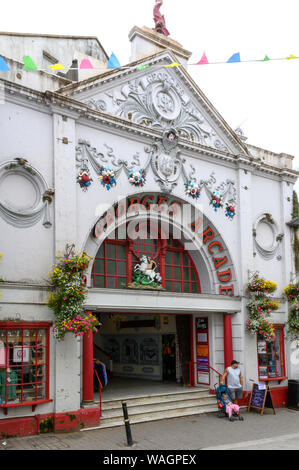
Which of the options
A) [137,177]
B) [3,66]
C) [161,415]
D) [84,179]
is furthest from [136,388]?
[3,66]

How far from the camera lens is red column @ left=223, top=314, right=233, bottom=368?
1416cm

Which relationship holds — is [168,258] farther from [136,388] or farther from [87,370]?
[87,370]


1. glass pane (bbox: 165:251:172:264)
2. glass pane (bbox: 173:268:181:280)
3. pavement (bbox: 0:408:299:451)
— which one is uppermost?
glass pane (bbox: 165:251:172:264)

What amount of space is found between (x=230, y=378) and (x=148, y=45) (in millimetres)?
10292

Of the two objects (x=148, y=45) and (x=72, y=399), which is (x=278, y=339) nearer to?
(x=72, y=399)

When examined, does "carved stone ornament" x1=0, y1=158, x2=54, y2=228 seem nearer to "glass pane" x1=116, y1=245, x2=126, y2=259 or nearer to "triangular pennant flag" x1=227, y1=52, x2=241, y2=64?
"glass pane" x1=116, y1=245, x2=126, y2=259

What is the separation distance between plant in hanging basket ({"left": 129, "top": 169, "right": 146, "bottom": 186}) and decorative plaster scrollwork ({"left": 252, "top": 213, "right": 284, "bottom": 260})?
4.66 metres

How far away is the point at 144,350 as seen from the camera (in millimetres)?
17781

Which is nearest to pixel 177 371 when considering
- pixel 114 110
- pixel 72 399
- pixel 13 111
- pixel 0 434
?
pixel 72 399

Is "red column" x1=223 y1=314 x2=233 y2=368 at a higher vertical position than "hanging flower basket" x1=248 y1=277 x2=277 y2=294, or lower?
lower

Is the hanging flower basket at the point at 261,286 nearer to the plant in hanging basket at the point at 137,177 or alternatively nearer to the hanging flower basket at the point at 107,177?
the plant in hanging basket at the point at 137,177

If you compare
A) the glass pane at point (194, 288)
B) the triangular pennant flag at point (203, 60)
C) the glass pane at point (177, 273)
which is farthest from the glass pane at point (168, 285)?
the triangular pennant flag at point (203, 60)

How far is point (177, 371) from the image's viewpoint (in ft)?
51.8

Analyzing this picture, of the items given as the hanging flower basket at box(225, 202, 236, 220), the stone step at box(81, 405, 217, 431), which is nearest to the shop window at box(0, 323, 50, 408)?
the stone step at box(81, 405, 217, 431)
